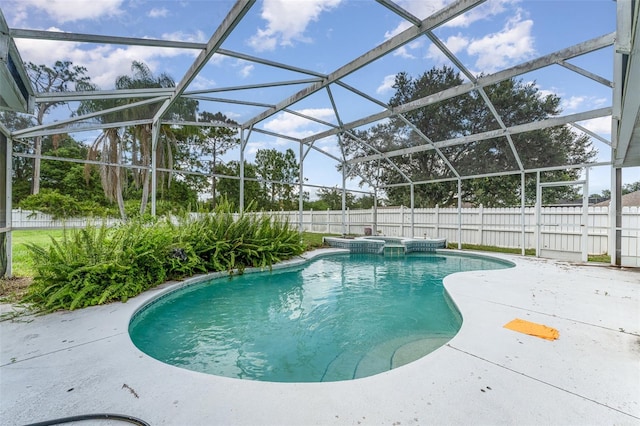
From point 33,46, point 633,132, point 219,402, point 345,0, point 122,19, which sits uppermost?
point 345,0

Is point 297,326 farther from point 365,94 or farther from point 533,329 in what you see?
point 365,94

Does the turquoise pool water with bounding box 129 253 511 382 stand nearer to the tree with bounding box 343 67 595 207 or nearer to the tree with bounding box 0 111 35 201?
the tree with bounding box 0 111 35 201

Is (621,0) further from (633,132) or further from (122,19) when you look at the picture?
(122,19)

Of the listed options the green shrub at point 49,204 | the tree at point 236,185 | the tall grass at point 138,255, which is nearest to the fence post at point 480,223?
the tall grass at point 138,255

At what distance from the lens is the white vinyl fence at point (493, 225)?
702 centimetres

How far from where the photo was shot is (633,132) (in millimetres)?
3871

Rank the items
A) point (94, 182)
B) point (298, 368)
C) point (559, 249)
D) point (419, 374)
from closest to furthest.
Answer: point (419, 374) < point (298, 368) < point (559, 249) < point (94, 182)

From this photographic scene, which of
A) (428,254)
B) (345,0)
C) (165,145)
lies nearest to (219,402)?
(345,0)

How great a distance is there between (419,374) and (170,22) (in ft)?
16.8

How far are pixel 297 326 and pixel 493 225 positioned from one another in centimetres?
973

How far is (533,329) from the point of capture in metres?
2.84

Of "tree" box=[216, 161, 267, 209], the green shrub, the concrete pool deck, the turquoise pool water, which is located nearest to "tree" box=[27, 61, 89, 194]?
the green shrub

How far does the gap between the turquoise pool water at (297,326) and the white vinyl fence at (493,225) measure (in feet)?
7.45

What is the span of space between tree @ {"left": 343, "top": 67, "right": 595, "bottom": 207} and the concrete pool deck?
5.53 m
